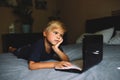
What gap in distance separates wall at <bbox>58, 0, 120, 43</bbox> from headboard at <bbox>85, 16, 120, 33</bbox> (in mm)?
157

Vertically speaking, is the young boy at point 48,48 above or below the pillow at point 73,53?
above

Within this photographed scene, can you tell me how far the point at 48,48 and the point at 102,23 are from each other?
89.2 inches

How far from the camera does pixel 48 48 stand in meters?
1.78

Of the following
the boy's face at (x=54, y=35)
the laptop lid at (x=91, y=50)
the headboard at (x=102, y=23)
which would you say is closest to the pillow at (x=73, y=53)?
the boy's face at (x=54, y=35)

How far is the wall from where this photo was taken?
3.94 m

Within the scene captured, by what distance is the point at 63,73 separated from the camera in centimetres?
128

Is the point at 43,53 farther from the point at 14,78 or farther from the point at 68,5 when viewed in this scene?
the point at 68,5

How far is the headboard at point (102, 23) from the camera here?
3.61 m

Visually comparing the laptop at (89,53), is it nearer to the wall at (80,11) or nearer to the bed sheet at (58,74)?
the bed sheet at (58,74)

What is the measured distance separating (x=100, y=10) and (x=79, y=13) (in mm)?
614

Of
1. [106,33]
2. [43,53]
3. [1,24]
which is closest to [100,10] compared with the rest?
[106,33]

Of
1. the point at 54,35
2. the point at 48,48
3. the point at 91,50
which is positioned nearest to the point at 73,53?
the point at 48,48

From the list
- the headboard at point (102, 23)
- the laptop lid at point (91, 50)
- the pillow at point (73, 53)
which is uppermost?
the laptop lid at point (91, 50)

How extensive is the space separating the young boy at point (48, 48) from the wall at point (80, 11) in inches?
92.0
